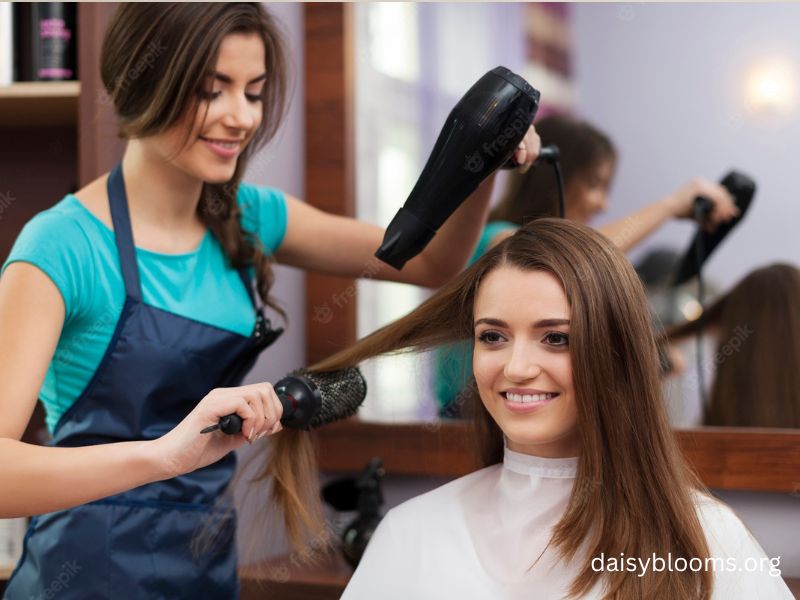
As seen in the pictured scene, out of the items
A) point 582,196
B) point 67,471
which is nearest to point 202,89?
point 67,471

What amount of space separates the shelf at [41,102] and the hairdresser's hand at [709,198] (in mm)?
1273

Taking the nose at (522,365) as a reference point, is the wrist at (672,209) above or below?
above

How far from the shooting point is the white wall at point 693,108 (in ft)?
6.62

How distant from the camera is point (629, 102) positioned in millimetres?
2145

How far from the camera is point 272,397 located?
1.21 meters

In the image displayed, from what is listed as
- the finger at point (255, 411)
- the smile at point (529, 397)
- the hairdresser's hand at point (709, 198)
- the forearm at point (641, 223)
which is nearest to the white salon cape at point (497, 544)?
the smile at point (529, 397)

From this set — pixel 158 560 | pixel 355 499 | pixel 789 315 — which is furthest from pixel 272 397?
pixel 789 315

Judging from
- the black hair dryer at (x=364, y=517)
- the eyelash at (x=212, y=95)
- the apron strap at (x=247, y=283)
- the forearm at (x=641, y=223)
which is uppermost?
the eyelash at (x=212, y=95)

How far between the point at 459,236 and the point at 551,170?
59 centimetres

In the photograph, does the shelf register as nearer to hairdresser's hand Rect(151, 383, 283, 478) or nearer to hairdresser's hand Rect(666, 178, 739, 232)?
hairdresser's hand Rect(151, 383, 283, 478)

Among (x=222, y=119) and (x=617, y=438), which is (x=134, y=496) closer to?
(x=222, y=119)

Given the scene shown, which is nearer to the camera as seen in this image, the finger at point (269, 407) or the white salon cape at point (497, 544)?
the finger at point (269, 407)

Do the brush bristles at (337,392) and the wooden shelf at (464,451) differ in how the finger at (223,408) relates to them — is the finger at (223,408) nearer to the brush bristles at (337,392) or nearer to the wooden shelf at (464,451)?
the brush bristles at (337,392)

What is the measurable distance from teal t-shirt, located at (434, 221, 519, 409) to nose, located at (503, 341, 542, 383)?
228mm
